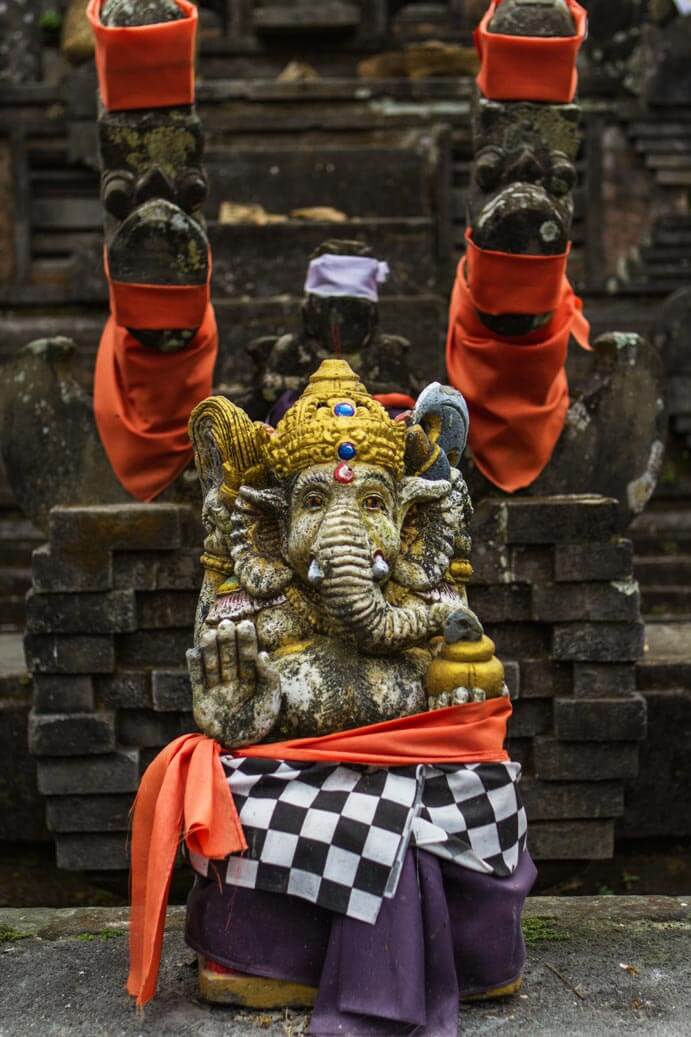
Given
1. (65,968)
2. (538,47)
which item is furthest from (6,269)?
(65,968)

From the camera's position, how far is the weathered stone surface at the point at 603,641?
461 centimetres

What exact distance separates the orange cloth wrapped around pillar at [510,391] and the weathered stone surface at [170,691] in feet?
4.23

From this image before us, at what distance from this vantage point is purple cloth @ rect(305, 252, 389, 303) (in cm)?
497

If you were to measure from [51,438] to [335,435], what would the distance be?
82.2 inches

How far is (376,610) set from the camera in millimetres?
3057

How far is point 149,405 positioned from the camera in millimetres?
4844

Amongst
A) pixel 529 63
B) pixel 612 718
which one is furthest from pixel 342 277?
pixel 612 718

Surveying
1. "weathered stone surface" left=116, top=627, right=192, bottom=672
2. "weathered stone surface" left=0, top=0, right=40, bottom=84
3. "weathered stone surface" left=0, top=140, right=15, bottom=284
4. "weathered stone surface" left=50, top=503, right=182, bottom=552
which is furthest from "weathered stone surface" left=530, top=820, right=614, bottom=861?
"weathered stone surface" left=0, top=0, right=40, bottom=84

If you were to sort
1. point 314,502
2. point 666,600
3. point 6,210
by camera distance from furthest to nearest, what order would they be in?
point 6,210 < point 666,600 < point 314,502

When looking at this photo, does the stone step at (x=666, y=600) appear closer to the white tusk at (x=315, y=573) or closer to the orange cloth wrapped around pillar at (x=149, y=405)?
the orange cloth wrapped around pillar at (x=149, y=405)

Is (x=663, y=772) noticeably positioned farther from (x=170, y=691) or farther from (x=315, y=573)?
(x=315, y=573)

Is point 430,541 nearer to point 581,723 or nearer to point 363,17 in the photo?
point 581,723

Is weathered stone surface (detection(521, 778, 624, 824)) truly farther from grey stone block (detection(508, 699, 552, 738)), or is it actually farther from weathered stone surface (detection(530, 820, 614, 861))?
grey stone block (detection(508, 699, 552, 738))

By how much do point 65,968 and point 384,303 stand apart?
3.85 metres
